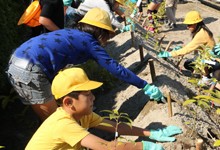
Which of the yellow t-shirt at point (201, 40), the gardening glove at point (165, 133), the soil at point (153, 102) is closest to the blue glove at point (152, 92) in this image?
the soil at point (153, 102)

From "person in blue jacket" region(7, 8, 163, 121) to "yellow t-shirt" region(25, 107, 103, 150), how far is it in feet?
2.09

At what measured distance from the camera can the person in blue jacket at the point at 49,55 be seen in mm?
2871

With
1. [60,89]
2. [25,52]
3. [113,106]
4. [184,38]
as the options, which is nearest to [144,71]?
[113,106]

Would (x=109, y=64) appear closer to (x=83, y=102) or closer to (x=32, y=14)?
(x=83, y=102)

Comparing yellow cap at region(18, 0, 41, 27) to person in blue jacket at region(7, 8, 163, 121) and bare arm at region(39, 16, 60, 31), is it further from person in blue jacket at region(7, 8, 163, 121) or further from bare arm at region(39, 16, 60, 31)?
person in blue jacket at region(7, 8, 163, 121)

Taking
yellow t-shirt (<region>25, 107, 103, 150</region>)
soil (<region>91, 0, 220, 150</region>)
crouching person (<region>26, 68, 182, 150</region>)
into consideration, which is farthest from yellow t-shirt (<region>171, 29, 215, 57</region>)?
yellow t-shirt (<region>25, 107, 103, 150</region>)

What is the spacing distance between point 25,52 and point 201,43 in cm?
273

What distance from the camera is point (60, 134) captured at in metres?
2.27

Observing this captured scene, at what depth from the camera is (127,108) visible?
4.12 m

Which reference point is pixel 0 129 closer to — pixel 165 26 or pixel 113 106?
pixel 113 106

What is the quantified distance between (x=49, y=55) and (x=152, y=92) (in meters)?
1.18

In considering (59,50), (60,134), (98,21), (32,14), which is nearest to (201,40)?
(98,21)

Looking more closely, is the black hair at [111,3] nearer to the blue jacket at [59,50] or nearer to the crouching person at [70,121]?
the blue jacket at [59,50]

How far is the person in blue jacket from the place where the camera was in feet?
9.42
